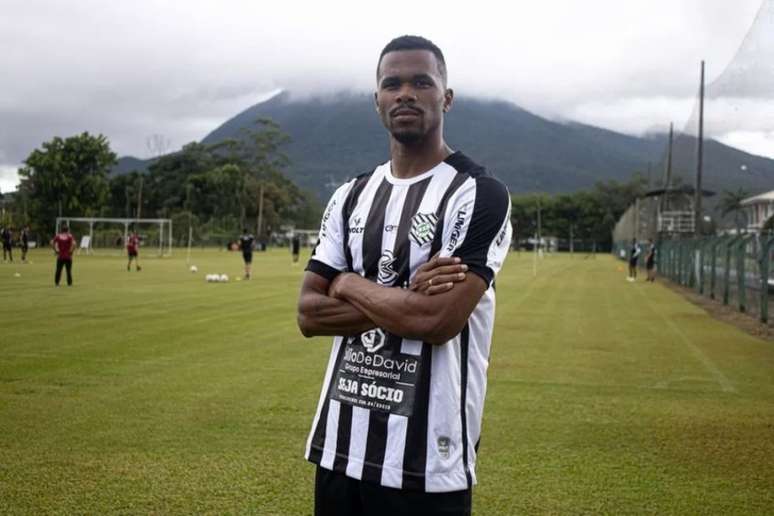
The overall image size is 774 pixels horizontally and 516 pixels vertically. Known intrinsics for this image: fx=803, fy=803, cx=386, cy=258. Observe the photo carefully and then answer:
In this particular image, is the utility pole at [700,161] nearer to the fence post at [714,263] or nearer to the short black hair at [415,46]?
the fence post at [714,263]

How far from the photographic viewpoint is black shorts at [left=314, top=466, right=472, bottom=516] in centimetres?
237

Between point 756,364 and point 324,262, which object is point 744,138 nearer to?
point 756,364

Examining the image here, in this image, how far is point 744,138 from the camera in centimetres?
2450

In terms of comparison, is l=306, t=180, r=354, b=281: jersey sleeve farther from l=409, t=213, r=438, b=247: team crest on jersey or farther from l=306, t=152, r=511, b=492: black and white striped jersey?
l=409, t=213, r=438, b=247: team crest on jersey

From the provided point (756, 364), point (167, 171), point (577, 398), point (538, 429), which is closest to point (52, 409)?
point (538, 429)

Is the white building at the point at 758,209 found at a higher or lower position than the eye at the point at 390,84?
higher

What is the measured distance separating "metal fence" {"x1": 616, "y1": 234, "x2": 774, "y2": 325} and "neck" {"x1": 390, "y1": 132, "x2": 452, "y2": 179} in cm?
1536

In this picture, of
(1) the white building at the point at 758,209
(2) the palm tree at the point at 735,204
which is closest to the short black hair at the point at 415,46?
(1) the white building at the point at 758,209

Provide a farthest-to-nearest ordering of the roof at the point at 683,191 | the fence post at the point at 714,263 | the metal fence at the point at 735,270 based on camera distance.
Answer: the roof at the point at 683,191
the fence post at the point at 714,263
the metal fence at the point at 735,270

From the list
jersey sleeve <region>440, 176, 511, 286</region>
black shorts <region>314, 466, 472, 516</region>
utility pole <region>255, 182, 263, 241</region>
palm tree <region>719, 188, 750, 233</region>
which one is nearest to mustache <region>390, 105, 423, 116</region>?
jersey sleeve <region>440, 176, 511, 286</region>

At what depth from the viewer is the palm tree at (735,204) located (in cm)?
2949

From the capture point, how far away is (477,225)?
2496 millimetres

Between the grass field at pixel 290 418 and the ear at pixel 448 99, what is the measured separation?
297 cm

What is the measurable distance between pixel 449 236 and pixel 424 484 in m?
0.75
